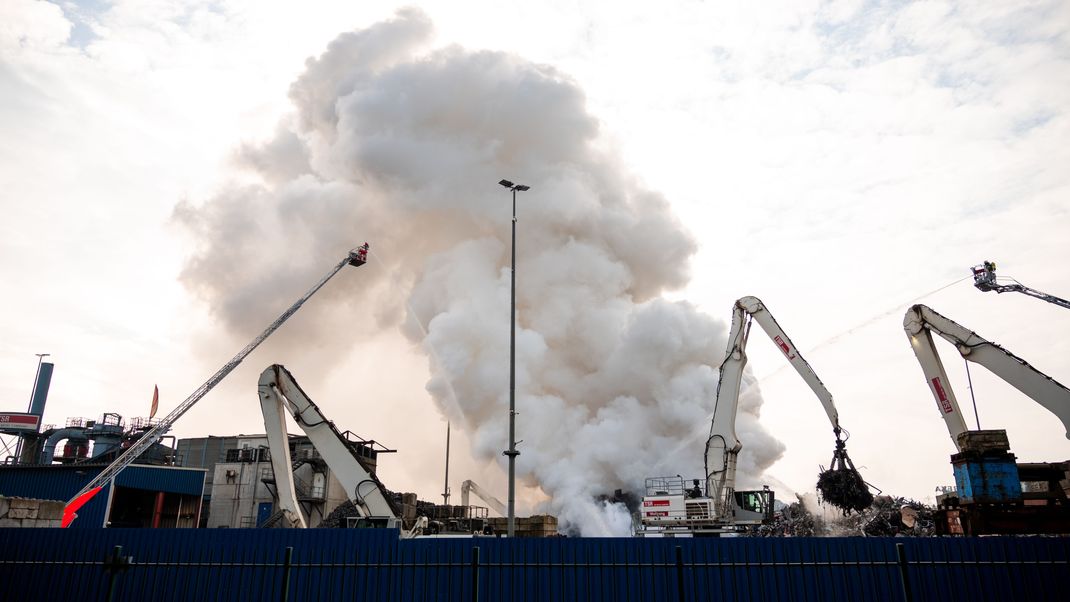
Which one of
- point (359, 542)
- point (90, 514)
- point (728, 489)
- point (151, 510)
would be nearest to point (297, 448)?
point (151, 510)

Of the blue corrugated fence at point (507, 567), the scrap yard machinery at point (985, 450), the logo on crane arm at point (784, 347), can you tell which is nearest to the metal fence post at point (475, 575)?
the blue corrugated fence at point (507, 567)

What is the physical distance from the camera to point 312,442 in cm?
3247

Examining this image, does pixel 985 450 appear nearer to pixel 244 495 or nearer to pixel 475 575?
pixel 475 575

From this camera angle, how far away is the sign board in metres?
61.6

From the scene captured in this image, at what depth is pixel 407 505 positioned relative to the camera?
175ft

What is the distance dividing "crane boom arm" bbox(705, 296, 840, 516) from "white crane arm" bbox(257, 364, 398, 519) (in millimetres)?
15754

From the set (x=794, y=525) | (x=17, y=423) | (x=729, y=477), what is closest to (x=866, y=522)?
(x=794, y=525)

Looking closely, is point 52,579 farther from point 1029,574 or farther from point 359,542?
point 1029,574

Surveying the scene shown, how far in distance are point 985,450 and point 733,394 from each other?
1099 cm

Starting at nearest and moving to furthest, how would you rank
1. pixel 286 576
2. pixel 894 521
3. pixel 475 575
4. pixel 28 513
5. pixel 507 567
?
pixel 475 575 → pixel 286 576 → pixel 507 567 → pixel 28 513 → pixel 894 521

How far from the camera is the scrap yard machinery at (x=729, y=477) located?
105 ft

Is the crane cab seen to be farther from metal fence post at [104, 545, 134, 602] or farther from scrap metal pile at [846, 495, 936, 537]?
metal fence post at [104, 545, 134, 602]

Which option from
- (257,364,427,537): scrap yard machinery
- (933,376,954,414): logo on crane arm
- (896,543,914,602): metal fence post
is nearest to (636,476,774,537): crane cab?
(933,376,954,414): logo on crane arm

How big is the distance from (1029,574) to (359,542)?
16.4m
